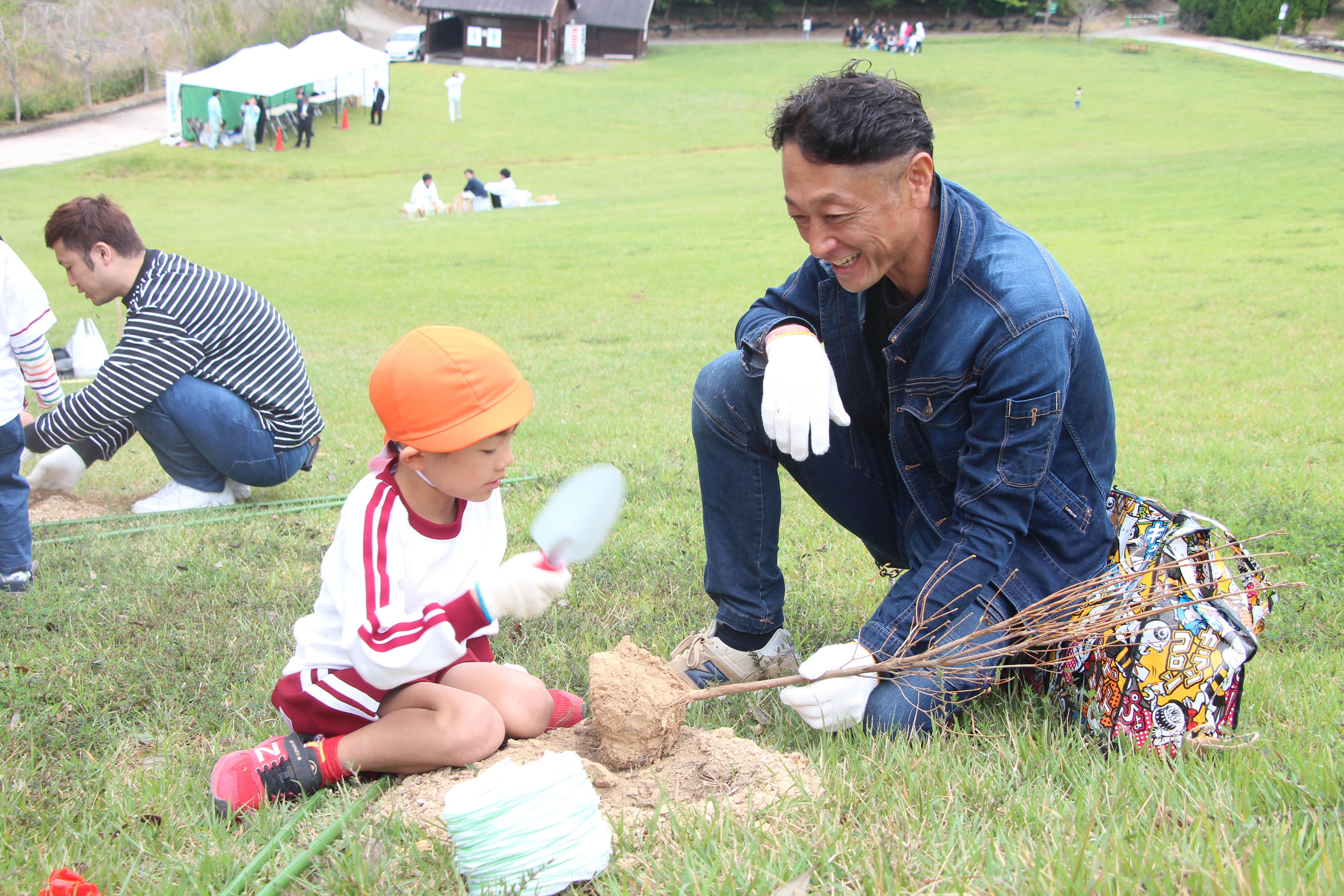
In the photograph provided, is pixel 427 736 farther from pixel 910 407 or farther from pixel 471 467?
A: pixel 910 407

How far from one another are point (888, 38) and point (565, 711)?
5690 cm

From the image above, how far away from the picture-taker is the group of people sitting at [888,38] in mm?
49656

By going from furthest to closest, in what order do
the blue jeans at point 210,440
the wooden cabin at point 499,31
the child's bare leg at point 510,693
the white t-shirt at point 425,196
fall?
the wooden cabin at point 499,31
the white t-shirt at point 425,196
the blue jeans at point 210,440
the child's bare leg at point 510,693

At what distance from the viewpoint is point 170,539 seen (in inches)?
163

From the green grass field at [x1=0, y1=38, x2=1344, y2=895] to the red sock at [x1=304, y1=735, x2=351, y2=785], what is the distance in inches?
5.4

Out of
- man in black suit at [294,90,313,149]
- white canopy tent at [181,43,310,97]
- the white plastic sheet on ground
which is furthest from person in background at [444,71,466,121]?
the white plastic sheet on ground

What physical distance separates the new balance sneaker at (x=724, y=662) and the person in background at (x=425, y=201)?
18.8 metres

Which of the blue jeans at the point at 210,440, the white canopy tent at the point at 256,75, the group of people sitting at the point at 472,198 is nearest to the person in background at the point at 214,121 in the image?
the white canopy tent at the point at 256,75

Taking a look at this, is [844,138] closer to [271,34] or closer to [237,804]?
[237,804]

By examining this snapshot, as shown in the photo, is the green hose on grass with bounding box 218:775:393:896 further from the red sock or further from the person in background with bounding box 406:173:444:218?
the person in background with bounding box 406:173:444:218

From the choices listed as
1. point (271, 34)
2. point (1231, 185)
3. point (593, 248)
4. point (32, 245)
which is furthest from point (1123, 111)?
point (271, 34)

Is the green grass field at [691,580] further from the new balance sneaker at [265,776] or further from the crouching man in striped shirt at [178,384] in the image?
the crouching man in striped shirt at [178,384]

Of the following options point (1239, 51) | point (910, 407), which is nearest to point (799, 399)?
point (910, 407)

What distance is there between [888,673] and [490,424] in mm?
1183
